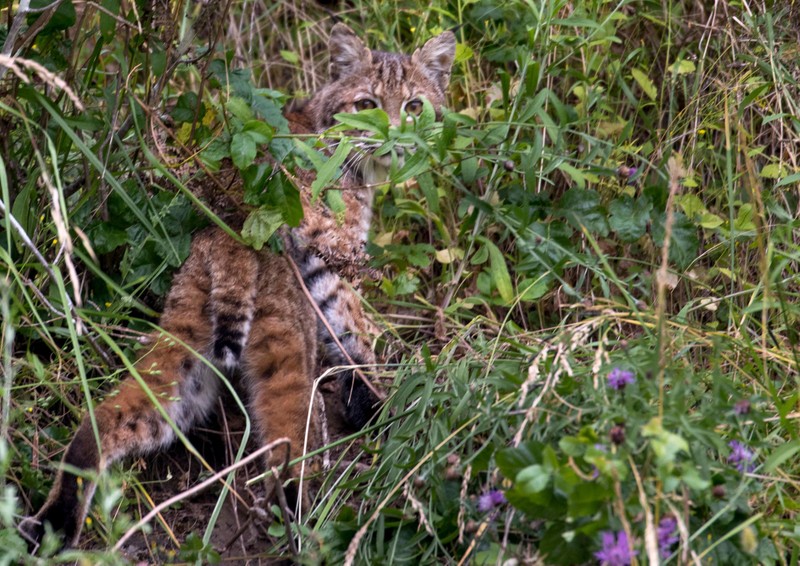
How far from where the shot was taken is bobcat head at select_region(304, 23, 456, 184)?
4789mm

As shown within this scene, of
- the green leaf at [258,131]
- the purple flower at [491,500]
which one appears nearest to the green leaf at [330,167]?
the green leaf at [258,131]

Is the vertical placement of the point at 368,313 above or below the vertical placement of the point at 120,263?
below

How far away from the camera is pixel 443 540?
283cm

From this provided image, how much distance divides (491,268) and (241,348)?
985mm

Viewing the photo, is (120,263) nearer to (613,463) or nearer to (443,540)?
(443,540)

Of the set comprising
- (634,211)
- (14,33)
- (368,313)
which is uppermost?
Result: (14,33)

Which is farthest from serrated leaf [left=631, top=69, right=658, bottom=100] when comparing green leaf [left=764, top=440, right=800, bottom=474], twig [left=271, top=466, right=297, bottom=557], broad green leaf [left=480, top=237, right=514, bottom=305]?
twig [left=271, top=466, right=297, bottom=557]

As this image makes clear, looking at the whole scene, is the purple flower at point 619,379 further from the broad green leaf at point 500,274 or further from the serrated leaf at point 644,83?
the serrated leaf at point 644,83

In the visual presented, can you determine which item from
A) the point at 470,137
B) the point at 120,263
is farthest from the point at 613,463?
the point at 120,263

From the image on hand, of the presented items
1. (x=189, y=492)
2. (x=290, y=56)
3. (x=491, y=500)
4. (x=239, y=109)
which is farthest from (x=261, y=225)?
(x=290, y=56)

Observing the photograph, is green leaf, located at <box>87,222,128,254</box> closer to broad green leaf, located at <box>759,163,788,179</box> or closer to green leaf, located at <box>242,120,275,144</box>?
green leaf, located at <box>242,120,275,144</box>

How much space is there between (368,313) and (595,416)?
1.80m

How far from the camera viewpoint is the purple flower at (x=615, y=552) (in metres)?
2.23

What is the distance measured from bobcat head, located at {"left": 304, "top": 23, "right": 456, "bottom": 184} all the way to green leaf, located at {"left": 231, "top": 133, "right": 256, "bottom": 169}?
1424 mm
